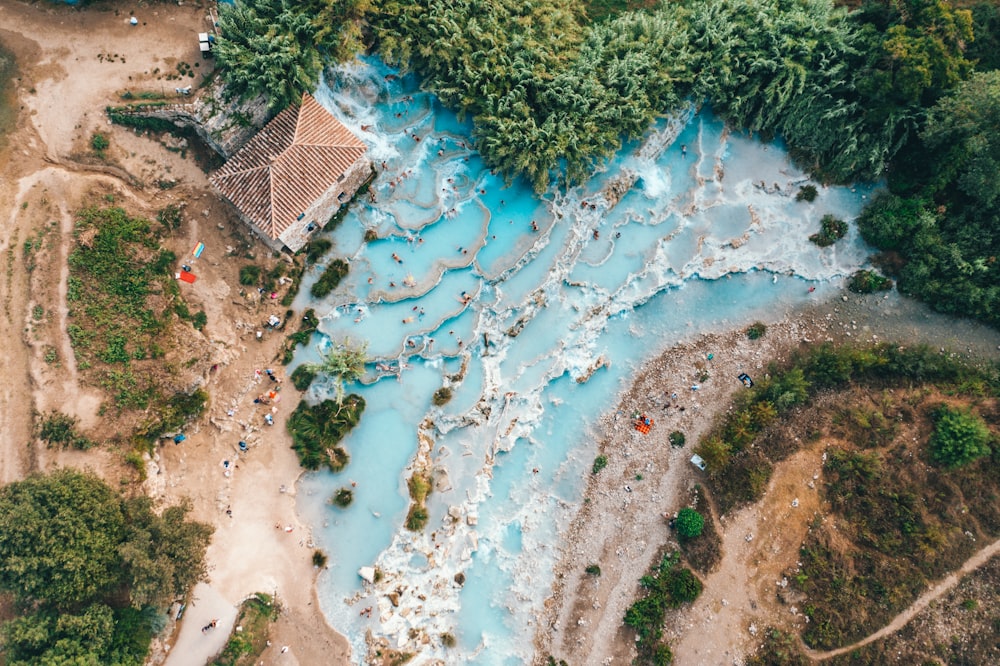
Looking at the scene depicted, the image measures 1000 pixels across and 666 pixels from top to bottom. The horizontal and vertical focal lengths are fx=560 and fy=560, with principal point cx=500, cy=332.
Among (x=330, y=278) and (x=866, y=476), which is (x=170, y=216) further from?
(x=866, y=476)

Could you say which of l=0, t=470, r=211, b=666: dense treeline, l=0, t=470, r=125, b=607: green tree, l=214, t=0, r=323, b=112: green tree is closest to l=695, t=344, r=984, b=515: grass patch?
l=0, t=470, r=211, b=666: dense treeline

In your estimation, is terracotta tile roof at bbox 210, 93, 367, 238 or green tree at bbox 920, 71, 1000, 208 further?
terracotta tile roof at bbox 210, 93, 367, 238

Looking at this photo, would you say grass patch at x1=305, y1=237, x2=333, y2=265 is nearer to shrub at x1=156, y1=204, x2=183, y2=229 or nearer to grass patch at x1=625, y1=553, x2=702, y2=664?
shrub at x1=156, y1=204, x2=183, y2=229

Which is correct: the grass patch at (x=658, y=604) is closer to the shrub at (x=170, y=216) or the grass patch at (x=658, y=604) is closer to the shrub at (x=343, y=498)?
the shrub at (x=343, y=498)

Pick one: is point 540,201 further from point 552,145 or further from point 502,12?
point 502,12

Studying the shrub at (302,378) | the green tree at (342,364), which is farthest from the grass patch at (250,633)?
the green tree at (342,364)

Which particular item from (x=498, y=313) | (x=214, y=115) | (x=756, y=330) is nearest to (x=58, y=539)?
(x=214, y=115)
